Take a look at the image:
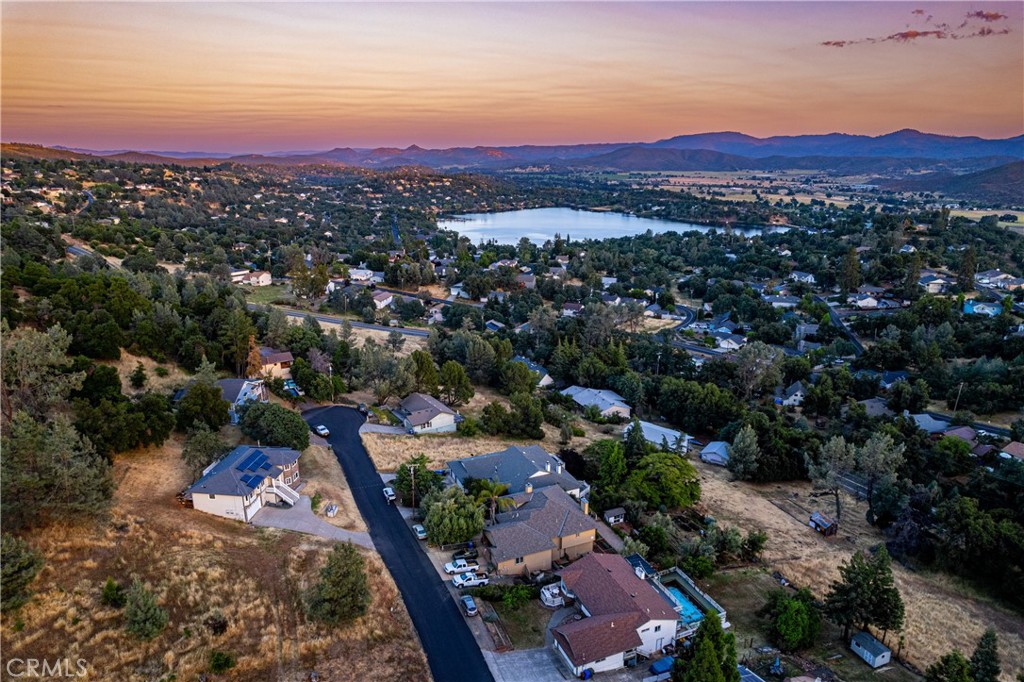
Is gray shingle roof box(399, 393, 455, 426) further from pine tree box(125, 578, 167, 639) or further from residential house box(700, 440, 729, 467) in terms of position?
pine tree box(125, 578, 167, 639)

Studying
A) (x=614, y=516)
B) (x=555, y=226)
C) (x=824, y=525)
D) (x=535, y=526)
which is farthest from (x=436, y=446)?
(x=555, y=226)

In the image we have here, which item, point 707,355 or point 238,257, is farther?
point 238,257

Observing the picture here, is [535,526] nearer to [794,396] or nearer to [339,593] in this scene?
[339,593]

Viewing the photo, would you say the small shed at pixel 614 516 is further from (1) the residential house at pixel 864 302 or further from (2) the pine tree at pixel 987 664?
(1) the residential house at pixel 864 302

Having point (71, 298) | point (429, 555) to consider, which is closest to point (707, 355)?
point (429, 555)

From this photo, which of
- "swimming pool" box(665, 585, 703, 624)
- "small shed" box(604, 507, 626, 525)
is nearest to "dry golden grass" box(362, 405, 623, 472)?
"small shed" box(604, 507, 626, 525)

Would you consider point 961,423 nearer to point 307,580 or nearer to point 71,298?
point 307,580
